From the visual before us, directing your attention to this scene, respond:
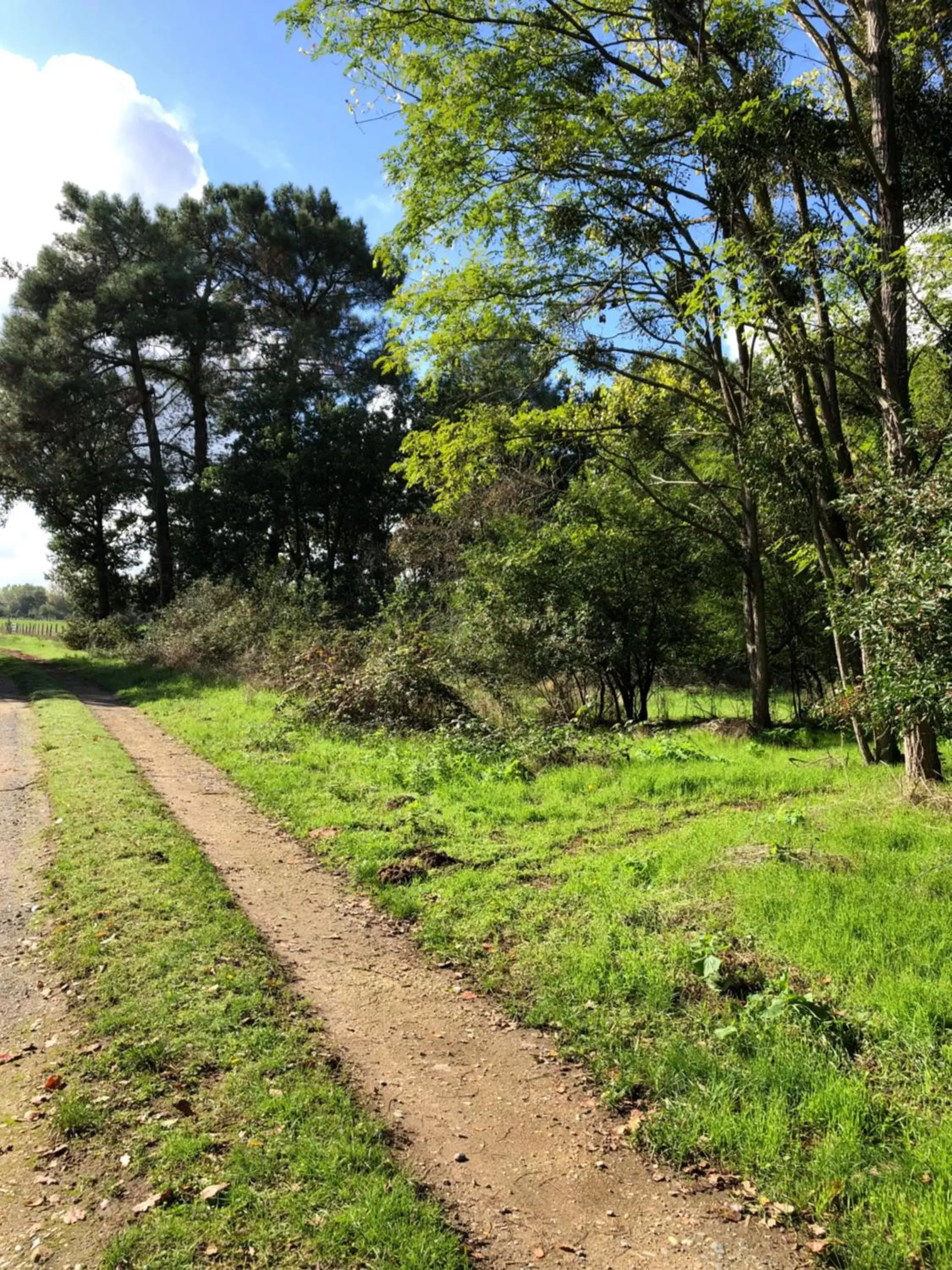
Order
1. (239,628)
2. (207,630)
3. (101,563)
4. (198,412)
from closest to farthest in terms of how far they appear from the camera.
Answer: (239,628) < (207,630) < (198,412) < (101,563)

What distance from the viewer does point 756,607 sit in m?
12.8

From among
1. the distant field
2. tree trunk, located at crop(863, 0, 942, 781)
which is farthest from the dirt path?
the distant field

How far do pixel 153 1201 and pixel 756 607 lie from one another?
12.2m

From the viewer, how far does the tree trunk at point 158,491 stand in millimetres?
31938

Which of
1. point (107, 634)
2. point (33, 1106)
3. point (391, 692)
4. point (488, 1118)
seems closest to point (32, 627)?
point (107, 634)

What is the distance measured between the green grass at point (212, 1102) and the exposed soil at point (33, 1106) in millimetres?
86

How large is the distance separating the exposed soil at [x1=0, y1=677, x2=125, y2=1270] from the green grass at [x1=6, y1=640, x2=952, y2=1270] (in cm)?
226

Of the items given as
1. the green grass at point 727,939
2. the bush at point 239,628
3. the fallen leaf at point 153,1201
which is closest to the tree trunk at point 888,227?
the green grass at point 727,939

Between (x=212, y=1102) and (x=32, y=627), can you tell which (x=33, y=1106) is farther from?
(x=32, y=627)

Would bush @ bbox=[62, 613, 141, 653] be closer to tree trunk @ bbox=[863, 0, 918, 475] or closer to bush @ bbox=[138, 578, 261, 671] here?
bush @ bbox=[138, 578, 261, 671]

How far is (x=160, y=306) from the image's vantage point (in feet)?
100.0

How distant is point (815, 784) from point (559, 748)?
3.20 m

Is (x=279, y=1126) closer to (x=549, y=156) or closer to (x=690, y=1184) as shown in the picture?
(x=690, y=1184)

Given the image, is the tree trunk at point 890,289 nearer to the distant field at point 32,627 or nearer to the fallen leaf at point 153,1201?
the fallen leaf at point 153,1201
